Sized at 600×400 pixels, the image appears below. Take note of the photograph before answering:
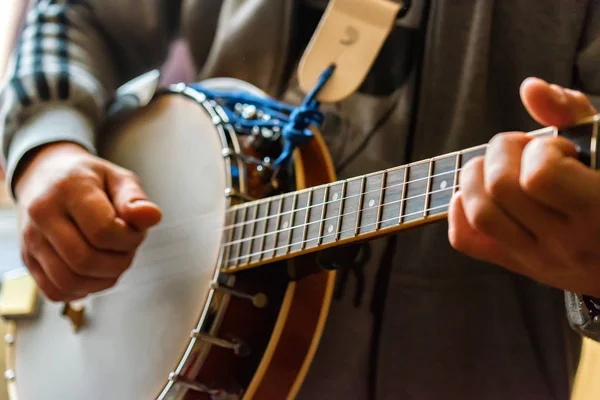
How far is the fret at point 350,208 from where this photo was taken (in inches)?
18.8

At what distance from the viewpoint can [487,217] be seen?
0.35m

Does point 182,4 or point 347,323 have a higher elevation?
point 182,4

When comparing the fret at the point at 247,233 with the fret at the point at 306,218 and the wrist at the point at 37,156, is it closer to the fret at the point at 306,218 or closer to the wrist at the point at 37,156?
the fret at the point at 306,218

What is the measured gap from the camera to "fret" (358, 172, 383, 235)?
1.51 ft

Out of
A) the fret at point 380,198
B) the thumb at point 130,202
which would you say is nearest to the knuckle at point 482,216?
the fret at point 380,198

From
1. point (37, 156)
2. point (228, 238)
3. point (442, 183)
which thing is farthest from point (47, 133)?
point (442, 183)

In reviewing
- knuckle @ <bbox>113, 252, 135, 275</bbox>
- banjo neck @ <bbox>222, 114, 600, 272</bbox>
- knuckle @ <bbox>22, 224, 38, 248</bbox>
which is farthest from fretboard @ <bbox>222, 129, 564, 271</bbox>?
knuckle @ <bbox>22, 224, 38, 248</bbox>

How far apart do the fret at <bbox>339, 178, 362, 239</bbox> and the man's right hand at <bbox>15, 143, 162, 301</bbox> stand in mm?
188

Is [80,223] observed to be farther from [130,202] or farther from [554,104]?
[554,104]

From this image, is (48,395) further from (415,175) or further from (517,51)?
(517,51)

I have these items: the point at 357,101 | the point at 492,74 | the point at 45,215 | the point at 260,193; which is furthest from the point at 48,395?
the point at 492,74

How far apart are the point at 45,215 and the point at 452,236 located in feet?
1.39

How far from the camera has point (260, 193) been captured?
24.0 inches

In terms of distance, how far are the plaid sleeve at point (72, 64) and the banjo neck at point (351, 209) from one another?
252mm
